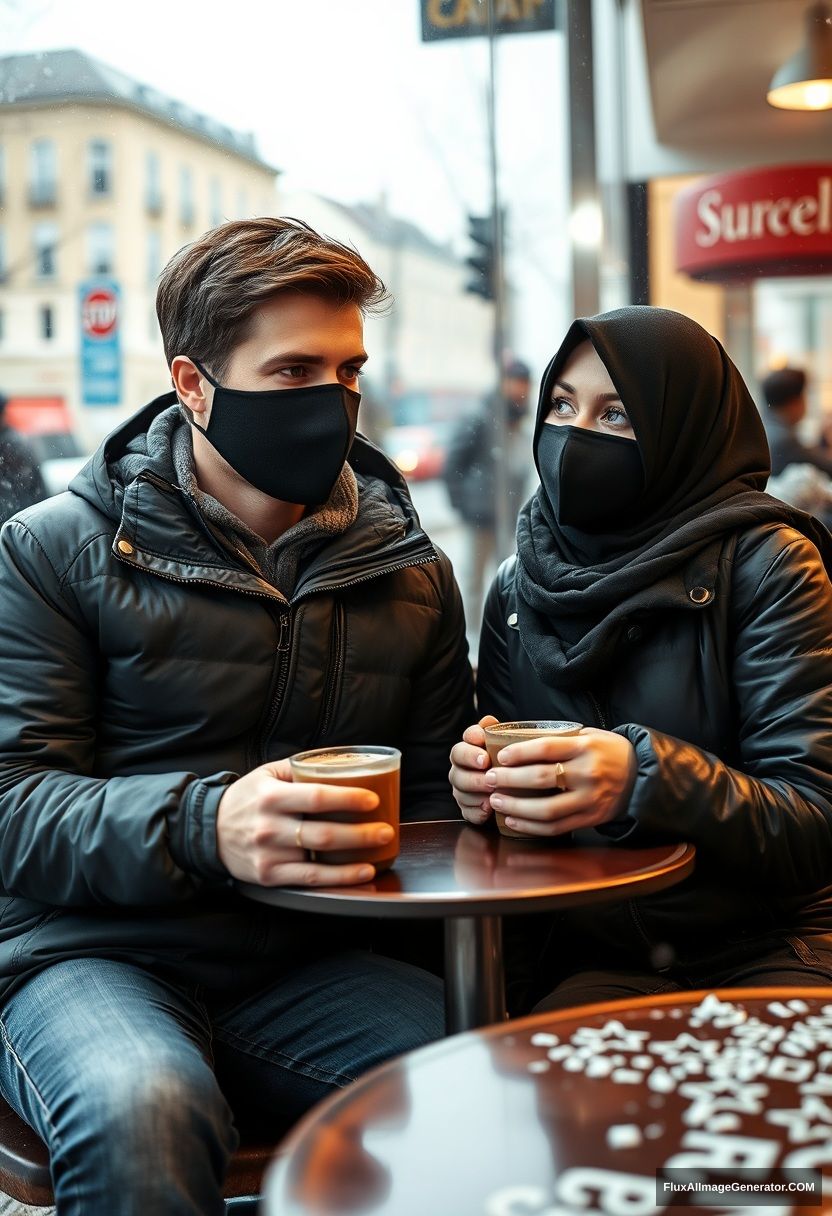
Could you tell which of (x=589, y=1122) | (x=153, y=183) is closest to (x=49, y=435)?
(x=153, y=183)

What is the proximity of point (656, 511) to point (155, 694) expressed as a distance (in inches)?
34.5

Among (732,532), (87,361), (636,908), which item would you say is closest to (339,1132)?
(636,908)

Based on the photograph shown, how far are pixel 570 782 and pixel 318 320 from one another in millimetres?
874

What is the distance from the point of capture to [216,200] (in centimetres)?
356

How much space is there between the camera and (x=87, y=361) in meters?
3.71

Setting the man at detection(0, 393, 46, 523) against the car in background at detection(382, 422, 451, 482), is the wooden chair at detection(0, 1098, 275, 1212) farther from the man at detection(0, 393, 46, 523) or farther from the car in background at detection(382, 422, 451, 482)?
the car in background at detection(382, 422, 451, 482)

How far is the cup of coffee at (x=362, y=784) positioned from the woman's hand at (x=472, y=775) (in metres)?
0.25

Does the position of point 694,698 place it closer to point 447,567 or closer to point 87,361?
point 447,567

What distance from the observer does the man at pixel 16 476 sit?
321 cm

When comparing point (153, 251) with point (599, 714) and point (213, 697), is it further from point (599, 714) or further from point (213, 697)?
point (599, 714)

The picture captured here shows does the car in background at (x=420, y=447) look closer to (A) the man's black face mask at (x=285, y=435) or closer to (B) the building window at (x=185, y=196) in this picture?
(B) the building window at (x=185, y=196)

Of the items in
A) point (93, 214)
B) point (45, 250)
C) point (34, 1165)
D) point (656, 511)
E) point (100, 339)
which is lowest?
point (34, 1165)

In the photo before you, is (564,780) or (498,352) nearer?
(564,780)

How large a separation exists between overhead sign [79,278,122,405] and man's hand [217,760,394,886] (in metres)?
2.39
